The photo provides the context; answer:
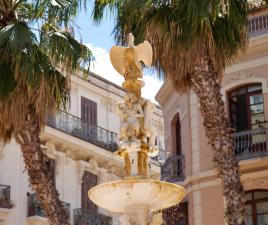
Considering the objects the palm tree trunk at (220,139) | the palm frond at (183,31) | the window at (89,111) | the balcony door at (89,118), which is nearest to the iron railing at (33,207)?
the balcony door at (89,118)

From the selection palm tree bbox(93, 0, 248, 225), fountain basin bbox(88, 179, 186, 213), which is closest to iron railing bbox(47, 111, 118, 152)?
palm tree bbox(93, 0, 248, 225)

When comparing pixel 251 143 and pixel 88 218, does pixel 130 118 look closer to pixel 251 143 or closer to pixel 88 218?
pixel 251 143

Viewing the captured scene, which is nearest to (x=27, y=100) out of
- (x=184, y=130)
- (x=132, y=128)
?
(x=132, y=128)

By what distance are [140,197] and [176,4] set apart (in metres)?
5.86

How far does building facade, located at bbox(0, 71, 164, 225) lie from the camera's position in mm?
31828

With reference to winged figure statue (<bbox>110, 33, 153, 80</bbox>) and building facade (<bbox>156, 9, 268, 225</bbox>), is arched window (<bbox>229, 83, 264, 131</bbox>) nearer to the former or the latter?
building facade (<bbox>156, 9, 268, 225</bbox>)

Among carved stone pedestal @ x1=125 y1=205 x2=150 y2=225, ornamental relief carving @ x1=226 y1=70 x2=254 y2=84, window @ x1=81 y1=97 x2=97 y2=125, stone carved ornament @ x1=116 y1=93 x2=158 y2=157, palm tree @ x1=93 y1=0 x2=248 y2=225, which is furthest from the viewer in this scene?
window @ x1=81 y1=97 x2=97 y2=125

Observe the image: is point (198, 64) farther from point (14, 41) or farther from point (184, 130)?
point (184, 130)

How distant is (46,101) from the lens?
17.9 metres

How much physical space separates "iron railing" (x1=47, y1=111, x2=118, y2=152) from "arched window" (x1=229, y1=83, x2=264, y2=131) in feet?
35.9

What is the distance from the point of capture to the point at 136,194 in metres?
12.4

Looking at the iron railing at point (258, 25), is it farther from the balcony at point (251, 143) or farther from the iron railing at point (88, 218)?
the iron railing at point (88, 218)

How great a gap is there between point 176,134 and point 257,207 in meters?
5.15

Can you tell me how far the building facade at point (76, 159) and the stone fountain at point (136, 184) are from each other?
18.2 metres
